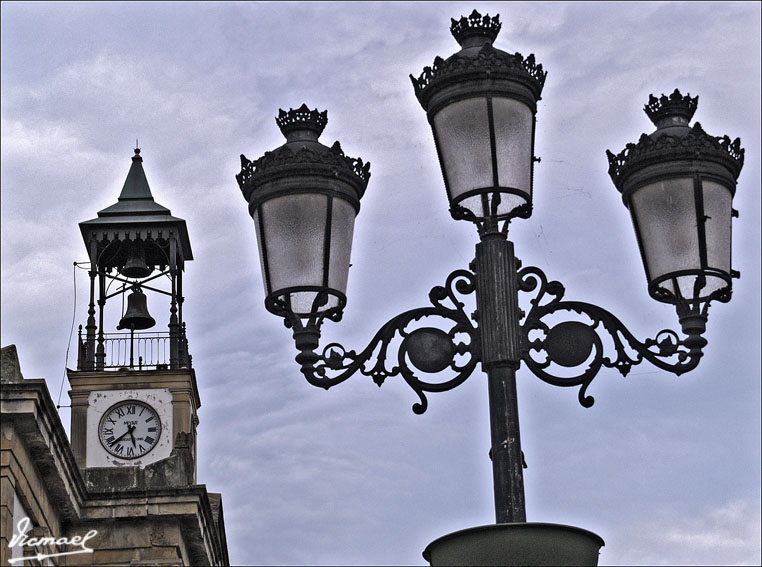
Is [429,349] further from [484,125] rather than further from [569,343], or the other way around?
[484,125]

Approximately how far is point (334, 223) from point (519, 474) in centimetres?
153

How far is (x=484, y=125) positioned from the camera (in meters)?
7.38

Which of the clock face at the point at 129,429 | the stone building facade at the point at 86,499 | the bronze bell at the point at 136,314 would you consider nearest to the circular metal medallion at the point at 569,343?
the stone building facade at the point at 86,499

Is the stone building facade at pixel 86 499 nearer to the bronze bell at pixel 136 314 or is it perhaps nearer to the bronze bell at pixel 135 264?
the bronze bell at pixel 136 314

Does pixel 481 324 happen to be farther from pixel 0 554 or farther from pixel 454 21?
pixel 0 554

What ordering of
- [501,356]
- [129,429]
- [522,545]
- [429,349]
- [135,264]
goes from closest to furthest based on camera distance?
[522,545] → [501,356] → [429,349] → [135,264] → [129,429]

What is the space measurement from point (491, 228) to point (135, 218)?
1428 inches

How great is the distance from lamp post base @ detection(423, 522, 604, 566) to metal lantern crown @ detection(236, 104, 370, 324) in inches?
61.7

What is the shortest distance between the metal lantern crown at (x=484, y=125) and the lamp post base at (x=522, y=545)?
1.56 m

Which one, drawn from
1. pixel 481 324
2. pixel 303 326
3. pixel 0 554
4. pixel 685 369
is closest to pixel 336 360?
pixel 303 326

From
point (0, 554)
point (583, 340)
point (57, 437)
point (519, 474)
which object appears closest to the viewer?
point (519, 474)

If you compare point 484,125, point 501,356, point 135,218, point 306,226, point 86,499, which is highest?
point 135,218

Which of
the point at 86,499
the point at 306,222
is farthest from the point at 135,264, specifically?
the point at 306,222

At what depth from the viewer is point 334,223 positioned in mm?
7633
